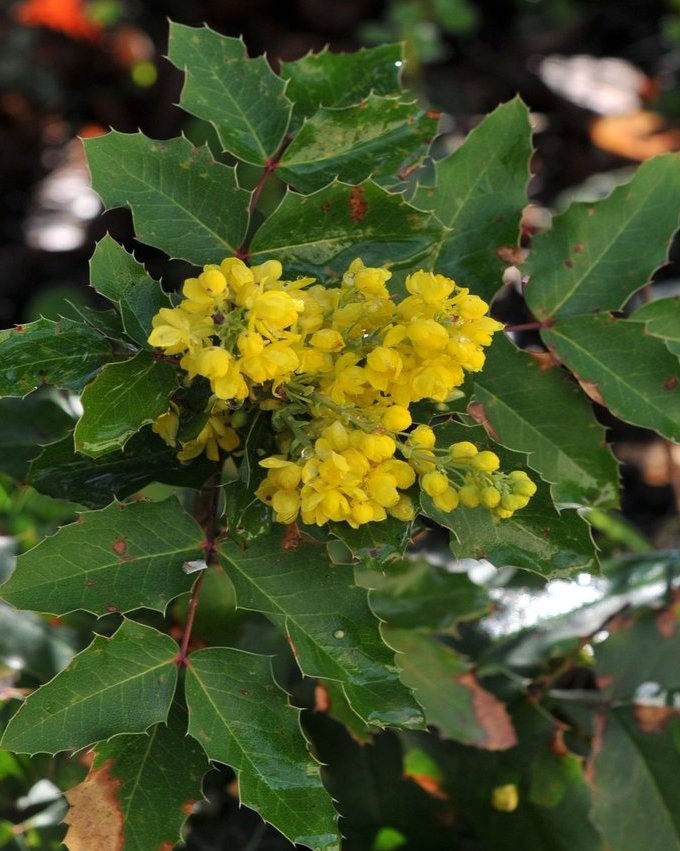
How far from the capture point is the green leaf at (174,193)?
105 cm

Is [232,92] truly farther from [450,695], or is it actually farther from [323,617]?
[450,695]

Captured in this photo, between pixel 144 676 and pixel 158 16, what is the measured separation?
132 inches

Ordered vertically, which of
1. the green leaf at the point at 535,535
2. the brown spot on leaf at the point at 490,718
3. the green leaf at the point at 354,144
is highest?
the green leaf at the point at 354,144

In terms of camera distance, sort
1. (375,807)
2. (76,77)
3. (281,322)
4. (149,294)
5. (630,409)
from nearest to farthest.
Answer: (281,322) < (149,294) < (630,409) < (375,807) < (76,77)

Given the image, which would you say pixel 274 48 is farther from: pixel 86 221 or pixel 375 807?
pixel 375 807

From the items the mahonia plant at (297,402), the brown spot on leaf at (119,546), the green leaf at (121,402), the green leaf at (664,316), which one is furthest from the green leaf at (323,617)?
the green leaf at (664,316)

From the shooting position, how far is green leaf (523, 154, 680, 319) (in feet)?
4.14

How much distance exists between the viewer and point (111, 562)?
105 cm

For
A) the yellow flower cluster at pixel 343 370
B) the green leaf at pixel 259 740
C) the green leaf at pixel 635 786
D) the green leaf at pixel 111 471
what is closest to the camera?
the yellow flower cluster at pixel 343 370

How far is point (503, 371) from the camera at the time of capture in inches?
48.1

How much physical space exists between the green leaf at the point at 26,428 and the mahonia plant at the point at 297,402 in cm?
38

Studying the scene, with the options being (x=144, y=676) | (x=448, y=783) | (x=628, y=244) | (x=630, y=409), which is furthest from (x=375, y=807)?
(x=628, y=244)

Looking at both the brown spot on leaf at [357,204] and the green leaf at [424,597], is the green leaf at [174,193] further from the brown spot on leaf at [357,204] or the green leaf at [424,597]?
the green leaf at [424,597]

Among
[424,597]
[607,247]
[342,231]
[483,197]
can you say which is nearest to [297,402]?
[342,231]
